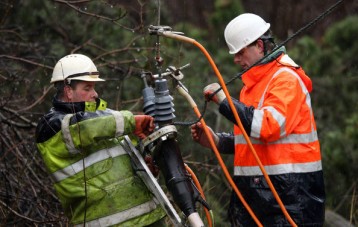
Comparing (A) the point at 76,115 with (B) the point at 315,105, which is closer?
(A) the point at 76,115

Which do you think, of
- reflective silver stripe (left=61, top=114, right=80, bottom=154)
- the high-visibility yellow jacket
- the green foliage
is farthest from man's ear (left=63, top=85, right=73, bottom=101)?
the green foliage

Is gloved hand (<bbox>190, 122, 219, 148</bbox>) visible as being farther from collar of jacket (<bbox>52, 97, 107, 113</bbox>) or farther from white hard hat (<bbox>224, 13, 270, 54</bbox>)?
collar of jacket (<bbox>52, 97, 107, 113</bbox>)

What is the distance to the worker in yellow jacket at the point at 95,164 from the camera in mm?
4410

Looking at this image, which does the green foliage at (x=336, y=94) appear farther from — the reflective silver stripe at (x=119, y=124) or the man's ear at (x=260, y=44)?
the reflective silver stripe at (x=119, y=124)

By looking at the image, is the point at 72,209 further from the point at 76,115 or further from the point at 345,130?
the point at 345,130

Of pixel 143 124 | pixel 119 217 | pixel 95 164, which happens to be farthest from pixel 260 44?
pixel 119 217

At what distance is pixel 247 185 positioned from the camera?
4.70 meters

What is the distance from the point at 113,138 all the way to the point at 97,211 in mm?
472

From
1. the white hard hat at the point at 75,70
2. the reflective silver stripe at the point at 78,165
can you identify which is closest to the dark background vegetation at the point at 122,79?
the reflective silver stripe at the point at 78,165

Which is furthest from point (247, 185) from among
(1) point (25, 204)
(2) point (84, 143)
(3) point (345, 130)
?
(3) point (345, 130)

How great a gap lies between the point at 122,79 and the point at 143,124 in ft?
9.52

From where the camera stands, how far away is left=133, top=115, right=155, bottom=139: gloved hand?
449 cm

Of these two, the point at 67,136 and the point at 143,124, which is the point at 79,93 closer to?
the point at 67,136

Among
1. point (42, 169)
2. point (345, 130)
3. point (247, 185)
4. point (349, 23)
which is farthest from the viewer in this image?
point (349, 23)
